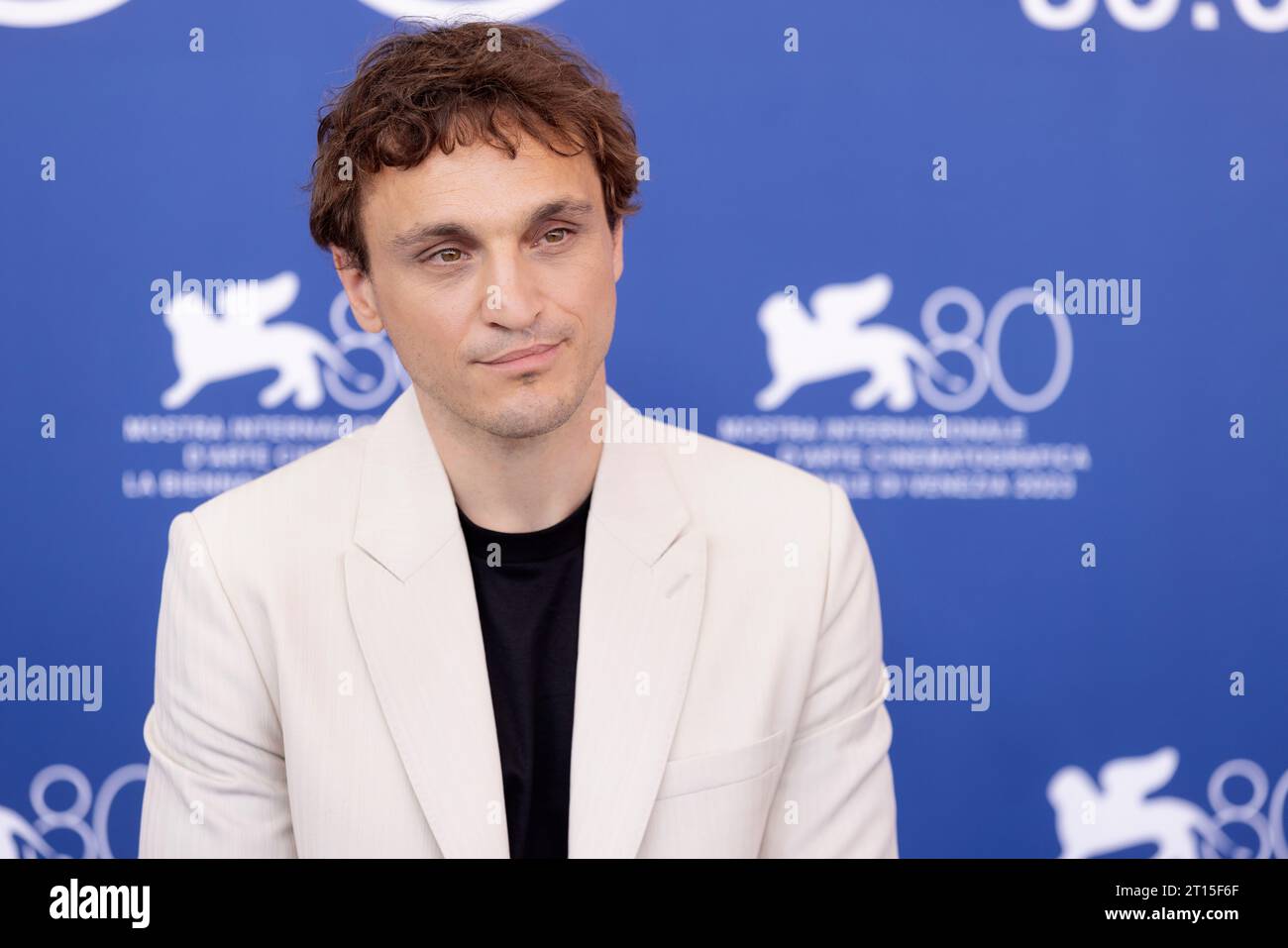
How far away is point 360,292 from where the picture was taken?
163cm

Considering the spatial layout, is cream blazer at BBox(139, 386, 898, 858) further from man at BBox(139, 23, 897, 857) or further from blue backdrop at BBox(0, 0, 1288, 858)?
blue backdrop at BBox(0, 0, 1288, 858)

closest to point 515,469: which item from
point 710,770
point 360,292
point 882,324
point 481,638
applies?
point 481,638

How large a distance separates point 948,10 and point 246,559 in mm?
1602

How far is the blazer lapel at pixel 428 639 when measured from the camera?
4.65 feet

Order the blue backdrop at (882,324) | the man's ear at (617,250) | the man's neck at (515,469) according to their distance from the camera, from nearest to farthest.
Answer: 1. the man's neck at (515,469)
2. the man's ear at (617,250)
3. the blue backdrop at (882,324)

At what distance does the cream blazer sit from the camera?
4.73 ft

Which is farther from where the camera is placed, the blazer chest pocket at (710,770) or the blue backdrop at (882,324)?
the blue backdrop at (882,324)

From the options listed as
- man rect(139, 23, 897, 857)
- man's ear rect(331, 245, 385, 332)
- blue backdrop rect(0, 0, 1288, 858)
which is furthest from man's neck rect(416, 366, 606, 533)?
blue backdrop rect(0, 0, 1288, 858)

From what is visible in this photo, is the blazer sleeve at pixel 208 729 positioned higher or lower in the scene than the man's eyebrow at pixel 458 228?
lower

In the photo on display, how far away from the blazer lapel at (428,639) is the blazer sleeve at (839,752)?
36 cm

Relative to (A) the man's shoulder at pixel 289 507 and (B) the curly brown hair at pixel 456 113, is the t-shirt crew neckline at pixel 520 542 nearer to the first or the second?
(A) the man's shoulder at pixel 289 507

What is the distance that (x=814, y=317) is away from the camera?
2330 mm

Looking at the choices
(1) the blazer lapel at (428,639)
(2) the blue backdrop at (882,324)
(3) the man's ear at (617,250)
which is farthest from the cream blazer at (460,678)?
(2) the blue backdrop at (882,324)

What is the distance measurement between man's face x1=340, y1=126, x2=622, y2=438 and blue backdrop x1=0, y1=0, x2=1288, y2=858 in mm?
817
